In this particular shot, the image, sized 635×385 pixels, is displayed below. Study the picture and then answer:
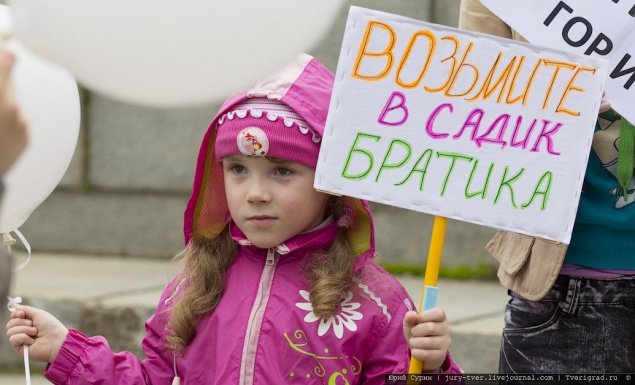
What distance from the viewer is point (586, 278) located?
7.71ft

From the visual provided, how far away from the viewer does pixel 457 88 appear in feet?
6.84

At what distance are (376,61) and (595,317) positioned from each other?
2.39 feet

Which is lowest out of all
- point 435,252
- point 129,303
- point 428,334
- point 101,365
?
point 129,303

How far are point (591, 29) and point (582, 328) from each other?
2.05ft

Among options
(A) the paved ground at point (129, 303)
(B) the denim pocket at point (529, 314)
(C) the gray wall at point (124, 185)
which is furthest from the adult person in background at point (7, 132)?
(C) the gray wall at point (124, 185)

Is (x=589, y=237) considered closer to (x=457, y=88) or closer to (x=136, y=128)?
(x=457, y=88)

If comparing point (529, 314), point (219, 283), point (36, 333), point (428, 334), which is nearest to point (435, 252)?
point (428, 334)

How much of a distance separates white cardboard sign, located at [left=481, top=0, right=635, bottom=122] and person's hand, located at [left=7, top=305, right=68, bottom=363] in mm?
1103

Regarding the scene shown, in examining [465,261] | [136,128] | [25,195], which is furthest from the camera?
[136,128]

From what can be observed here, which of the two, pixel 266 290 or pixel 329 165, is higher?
pixel 329 165

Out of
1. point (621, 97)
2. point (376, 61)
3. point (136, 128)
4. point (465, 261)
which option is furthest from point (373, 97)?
point (136, 128)

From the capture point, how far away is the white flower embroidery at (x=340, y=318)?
2.31 metres

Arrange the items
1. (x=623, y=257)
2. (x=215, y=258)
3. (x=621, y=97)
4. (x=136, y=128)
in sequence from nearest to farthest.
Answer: (x=621, y=97) < (x=623, y=257) < (x=215, y=258) < (x=136, y=128)

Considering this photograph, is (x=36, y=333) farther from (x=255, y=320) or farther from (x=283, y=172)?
(x=283, y=172)
